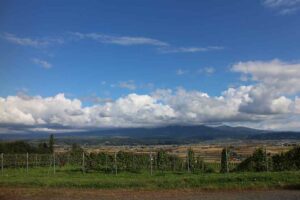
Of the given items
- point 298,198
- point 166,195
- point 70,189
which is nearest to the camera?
point 298,198

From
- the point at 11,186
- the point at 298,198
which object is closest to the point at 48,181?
the point at 11,186

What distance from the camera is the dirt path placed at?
81.3 ft

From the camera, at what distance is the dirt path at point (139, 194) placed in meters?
24.8

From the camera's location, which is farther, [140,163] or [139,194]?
[140,163]

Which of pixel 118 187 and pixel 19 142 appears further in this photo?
pixel 19 142

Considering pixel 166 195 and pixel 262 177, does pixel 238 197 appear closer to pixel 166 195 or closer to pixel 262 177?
pixel 166 195

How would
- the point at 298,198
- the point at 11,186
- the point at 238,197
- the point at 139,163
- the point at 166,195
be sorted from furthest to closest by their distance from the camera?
1. the point at 139,163
2. the point at 11,186
3. the point at 166,195
4. the point at 238,197
5. the point at 298,198

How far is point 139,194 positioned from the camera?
27.2m

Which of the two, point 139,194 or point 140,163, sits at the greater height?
point 140,163

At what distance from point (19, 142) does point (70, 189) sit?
69290 millimetres

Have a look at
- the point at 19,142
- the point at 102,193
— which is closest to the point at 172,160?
the point at 102,193

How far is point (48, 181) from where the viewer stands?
33219mm

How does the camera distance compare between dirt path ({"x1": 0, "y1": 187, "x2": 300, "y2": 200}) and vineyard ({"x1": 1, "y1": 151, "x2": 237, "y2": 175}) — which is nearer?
dirt path ({"x1": 0, "y1": 187, "x2": 300, "y2": 200})

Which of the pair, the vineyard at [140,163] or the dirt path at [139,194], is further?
the vineyard at [140,163]
